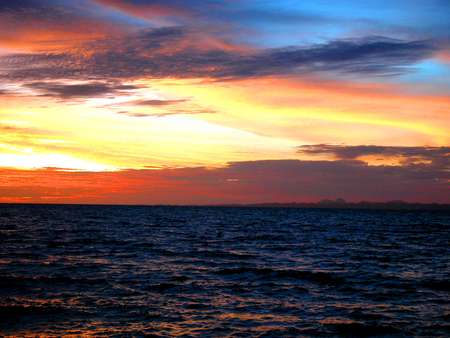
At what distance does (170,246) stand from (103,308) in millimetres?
21394

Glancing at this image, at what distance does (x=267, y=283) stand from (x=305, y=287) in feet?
6.75

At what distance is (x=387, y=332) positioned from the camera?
13.7m

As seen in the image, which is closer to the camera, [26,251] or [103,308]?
[103,308]

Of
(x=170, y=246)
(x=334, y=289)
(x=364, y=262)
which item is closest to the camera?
(x=334, y=289)

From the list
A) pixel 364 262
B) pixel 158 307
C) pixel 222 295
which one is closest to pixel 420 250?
pixel 364 262

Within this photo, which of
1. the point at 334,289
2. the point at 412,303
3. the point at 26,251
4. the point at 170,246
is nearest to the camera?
the point at 412,303

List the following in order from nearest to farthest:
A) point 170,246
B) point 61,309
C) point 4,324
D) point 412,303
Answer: point 4,324 → point 61,309 → point 412,303 → point 170,246

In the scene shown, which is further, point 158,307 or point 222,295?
point 222,295

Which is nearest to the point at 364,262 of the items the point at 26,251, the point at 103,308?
the point at 103,308

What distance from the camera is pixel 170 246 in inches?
1460

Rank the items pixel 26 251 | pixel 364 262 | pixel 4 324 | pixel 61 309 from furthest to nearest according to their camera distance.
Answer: pixel 26 251
pixel 364 262
pixel 61 309
pixel 4 324

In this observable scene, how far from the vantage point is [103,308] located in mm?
15773

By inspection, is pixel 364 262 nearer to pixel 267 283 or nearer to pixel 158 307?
pixel 267 283

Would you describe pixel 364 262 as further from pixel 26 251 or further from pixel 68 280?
pixel 26 251
